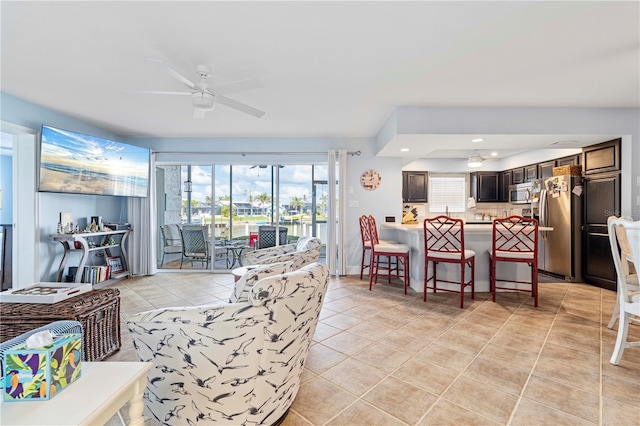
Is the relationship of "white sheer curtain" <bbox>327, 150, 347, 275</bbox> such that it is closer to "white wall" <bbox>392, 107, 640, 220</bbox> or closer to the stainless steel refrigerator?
"white wall" <bbox>392, 107, 640, 220</bbox>

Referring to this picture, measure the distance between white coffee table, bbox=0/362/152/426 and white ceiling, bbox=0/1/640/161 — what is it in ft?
6.64

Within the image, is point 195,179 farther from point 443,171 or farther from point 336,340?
point 443,171

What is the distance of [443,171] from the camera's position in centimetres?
741

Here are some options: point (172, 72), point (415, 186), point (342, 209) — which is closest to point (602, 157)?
point (415, 186)

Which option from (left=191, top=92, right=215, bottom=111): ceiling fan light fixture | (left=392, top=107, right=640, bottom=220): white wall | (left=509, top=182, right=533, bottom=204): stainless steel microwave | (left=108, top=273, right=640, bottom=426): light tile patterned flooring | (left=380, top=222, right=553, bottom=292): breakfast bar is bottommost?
(left=108, top=273, right=640, bottom=426): light tile patterned flooring

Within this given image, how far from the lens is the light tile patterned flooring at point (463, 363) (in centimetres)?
180

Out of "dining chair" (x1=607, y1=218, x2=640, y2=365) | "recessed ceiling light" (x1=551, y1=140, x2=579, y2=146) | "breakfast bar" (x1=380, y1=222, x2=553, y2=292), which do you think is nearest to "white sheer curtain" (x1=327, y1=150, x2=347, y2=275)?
"breakfast bar" (x1=380, y1=222, x2=553, y2=292)

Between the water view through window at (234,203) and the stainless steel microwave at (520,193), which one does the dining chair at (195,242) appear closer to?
the water view through window at (234,203)

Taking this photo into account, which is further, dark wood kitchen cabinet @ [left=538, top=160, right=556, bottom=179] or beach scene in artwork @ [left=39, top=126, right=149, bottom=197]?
dark wood kitchen cabinet @ [left=538, top=160, right=556, bottom=179]

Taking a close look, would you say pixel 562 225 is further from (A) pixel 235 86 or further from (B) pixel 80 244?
(B) pixel 80 244

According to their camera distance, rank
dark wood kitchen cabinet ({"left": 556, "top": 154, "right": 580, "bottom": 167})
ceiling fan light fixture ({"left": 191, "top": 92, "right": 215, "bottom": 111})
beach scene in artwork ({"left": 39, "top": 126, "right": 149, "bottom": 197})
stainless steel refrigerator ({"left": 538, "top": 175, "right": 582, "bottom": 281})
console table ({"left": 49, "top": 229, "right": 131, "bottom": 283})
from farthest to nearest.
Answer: dark wood kitchen cabinet ({"left": 556, "top": 154, "right": 580, "bottom": 167}) → stainless steel refrigerator ({"left": 538, "top": 175, "right": 582, "bottom": 281}) → console table ({"left": 49, "top": 229, "right": 131, "bottom": 283}) → beach scene in artwork ({"left": 39, "top": 126, "right": 149, "bottom": 197}) → ceiling fan light fixture ({"left": 191, "top": 92, "right": 215, "bottom": 111})

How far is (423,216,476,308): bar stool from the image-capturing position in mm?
3641

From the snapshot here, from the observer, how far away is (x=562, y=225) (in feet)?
16.1

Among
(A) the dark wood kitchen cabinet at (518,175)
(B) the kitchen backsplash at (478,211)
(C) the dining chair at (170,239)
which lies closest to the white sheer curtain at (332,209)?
(B) the kitchen backsplash at (478,211)
